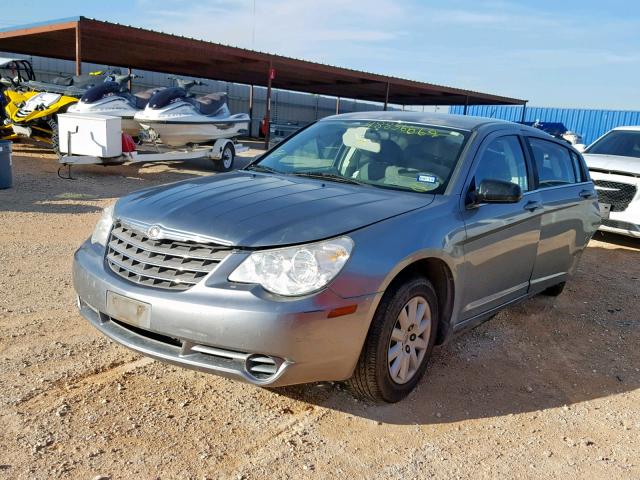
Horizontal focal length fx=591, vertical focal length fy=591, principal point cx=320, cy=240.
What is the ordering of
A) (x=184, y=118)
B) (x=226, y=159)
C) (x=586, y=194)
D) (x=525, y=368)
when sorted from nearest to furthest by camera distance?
(x=525, y=368) < (x=586, y=194) < (x=184, y=118) < (x=226, y=159)

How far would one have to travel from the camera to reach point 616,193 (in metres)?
8.25

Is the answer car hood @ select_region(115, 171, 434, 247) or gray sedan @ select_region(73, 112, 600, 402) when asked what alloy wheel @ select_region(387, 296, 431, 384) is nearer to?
gray sedan @ select_region(73, 112, 600, 402)

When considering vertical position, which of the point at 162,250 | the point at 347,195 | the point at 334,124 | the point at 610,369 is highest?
the point at 334,124

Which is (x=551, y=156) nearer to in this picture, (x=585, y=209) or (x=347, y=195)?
(x=585, y=209)

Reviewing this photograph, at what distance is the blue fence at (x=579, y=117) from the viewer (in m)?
33.6

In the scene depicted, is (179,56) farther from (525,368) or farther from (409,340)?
(409,340)

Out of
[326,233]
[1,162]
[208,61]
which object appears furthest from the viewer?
[208,61]

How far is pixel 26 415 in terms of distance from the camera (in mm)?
2932

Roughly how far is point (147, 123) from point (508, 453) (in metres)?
12.0

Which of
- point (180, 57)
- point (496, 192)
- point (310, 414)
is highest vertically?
point (180, 57)

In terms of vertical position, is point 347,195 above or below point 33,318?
above

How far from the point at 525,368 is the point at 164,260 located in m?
2.59

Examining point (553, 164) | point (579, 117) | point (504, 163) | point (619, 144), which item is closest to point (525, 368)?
point (504, 163)

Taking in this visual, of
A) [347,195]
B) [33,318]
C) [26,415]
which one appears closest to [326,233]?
[347,195]
